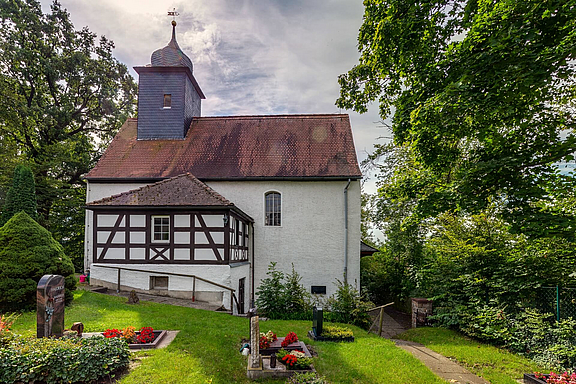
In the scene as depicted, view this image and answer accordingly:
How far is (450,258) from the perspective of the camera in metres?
11.1

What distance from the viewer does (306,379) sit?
5.50m

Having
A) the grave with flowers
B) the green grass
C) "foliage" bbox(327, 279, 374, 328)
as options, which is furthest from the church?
the grave with flowers

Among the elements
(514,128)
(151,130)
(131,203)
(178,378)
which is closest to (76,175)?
(151,130)

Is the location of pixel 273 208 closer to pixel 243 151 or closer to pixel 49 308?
pixel 243 151

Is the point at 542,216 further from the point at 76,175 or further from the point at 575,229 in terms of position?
the point at 76,175

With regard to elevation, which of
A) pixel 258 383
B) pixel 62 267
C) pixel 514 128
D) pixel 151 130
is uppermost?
pixel 151 130

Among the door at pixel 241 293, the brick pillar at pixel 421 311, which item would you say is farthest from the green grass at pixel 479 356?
the door at pixel 241 293

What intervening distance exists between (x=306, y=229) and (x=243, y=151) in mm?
4973

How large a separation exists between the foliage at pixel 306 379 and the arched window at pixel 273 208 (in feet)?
32.8

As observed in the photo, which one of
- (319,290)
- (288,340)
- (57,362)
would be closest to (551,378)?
(288,340)

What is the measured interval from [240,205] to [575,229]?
1194 cm

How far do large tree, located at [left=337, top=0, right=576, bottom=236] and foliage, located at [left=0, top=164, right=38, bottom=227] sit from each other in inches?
581

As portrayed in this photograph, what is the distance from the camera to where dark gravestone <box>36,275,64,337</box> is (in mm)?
6211

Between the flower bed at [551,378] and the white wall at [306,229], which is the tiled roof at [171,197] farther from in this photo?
the flower bed at [551,378]
